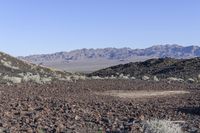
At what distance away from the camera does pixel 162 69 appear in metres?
59.2

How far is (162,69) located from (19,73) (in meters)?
18.9

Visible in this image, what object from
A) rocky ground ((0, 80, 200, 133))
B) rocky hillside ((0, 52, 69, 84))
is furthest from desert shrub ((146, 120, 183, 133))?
rocky hillside ((0, 52, 69, 84))

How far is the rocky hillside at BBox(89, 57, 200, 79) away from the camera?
173 feet

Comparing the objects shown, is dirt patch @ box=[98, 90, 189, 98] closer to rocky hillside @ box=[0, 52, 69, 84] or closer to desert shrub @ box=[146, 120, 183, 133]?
rocky hillside @ box=[0, 52, 69, 84]

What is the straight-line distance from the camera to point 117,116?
17359mm

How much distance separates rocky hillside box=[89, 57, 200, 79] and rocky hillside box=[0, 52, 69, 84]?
7857 mm

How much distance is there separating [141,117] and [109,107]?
11.1ft

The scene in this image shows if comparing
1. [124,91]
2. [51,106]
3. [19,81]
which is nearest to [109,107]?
[51,106]

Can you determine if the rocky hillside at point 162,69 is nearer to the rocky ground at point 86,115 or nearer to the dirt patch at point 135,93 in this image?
the dirt patch at point 135,93

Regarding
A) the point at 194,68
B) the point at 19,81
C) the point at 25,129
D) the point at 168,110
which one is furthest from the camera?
the point at 194,68

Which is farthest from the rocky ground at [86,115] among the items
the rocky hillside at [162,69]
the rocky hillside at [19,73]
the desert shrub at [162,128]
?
the rocky hillside at [162,69]

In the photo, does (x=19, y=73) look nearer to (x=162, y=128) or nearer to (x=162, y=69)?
(x=162, y=69)

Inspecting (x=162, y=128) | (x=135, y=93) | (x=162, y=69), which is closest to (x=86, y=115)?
(x=162, y=128)

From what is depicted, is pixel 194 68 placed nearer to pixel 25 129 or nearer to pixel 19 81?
pixel 19 81
